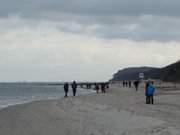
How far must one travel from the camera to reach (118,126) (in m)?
18.8

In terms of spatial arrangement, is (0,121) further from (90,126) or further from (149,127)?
(149,127)

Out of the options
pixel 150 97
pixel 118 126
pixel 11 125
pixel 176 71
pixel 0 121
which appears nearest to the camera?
pixel 118 126

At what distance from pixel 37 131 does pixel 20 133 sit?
28.7 inches

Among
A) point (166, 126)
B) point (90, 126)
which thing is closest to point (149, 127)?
point (166, 126)

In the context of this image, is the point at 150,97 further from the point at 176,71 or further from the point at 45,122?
the point at 176,71

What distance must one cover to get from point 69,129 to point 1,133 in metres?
3.11

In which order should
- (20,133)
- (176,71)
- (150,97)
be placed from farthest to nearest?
(176,71) → (150,97) → (20,133)

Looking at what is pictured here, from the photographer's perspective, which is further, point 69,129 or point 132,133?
point 69,129

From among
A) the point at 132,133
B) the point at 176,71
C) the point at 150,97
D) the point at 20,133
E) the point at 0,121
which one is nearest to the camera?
the point at 132,133

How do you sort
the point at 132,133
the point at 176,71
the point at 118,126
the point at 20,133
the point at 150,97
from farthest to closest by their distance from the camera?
the point at 176,71
the point at 150,97
the point at 20,133
the point at 118,126
the point at 132,133

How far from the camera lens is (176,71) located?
136000 mm

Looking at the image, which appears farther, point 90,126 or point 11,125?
point 11,125

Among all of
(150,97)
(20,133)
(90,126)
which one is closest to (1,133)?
(20,133)

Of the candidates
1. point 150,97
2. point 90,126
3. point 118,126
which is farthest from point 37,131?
point 150,97
